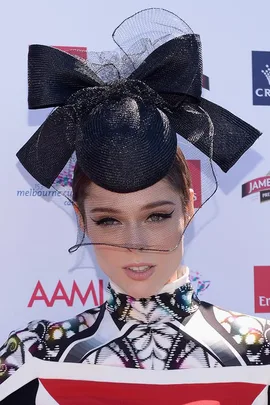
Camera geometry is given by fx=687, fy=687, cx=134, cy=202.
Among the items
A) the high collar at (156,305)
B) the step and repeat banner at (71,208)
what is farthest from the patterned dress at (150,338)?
the step and repeat banner at (71,208)

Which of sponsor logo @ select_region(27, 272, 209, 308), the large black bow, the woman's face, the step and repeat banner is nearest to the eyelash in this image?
→ the woman's face

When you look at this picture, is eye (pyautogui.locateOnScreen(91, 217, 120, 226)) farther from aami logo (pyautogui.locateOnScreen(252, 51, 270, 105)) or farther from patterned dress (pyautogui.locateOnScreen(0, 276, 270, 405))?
aami logo (pyautogui.locateOnScreen(252, 51, 270, 105))

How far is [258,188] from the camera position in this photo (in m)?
1.73

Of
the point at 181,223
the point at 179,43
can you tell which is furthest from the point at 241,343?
the point at 179,43

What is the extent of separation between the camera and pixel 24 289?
161 centimetres

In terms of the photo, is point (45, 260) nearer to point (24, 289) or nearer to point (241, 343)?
point (24, 289)

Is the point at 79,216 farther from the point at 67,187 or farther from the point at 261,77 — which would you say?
the point at 261,77

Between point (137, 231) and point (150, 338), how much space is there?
0.60 feet

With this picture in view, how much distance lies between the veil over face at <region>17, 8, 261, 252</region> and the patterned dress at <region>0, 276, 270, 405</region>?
122 millimetres

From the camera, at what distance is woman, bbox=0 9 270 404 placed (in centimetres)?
92

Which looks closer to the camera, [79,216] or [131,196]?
[131,196]

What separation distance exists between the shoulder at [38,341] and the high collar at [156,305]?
48 mm

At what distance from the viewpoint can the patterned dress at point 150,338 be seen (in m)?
0.99

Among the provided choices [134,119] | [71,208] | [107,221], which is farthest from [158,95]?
[71,208]
